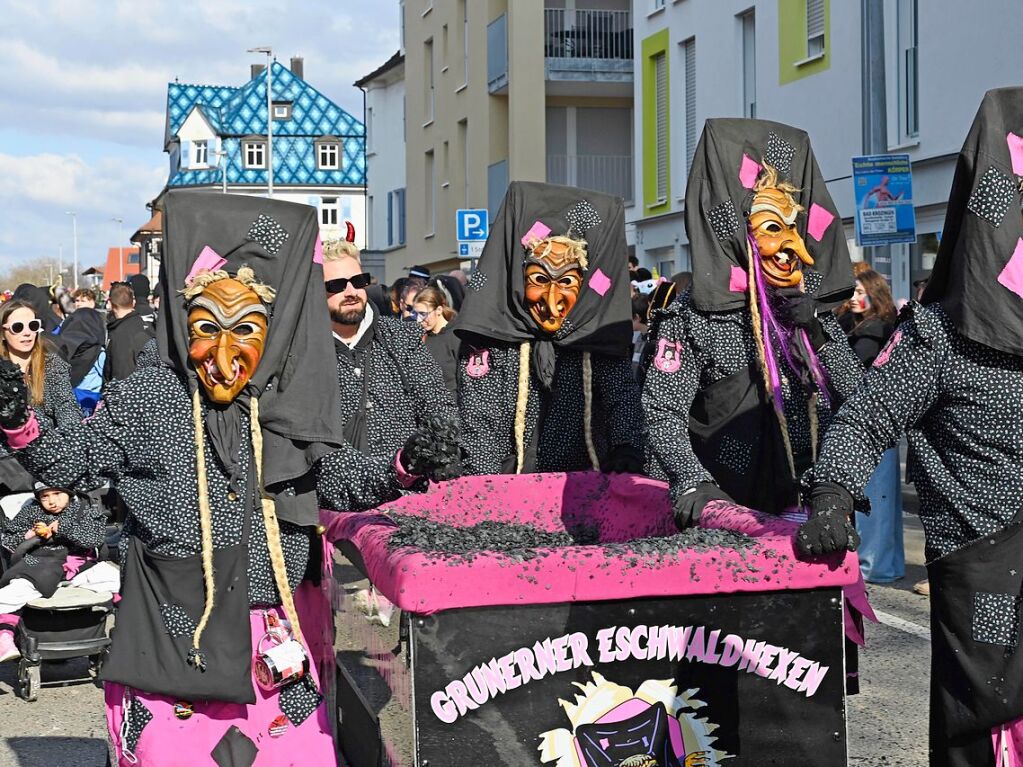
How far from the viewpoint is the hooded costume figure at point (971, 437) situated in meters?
3.56

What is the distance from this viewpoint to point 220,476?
4.06 meters

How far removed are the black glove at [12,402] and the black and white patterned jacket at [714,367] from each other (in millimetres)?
1898

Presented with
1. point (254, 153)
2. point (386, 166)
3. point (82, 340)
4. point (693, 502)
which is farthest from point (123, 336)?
point (254, 153)

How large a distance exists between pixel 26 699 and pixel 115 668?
3.53 m

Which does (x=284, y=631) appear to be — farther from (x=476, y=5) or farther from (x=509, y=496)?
(x=476, y=5)

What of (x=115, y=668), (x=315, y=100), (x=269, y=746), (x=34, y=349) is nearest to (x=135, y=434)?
A: (x=115, y=668)

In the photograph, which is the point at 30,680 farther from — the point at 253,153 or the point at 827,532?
the point at 253,153

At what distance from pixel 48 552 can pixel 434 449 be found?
426 cm

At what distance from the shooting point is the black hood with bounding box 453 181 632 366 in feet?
20.0

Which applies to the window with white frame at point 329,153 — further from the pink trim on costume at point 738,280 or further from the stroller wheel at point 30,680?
the pink trim on costume at point 738,280

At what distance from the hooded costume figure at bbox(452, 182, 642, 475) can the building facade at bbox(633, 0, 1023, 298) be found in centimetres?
835

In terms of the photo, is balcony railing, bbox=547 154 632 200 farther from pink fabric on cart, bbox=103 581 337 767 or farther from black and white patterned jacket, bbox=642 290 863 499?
pink fabric on cart, bbox=103 581 337 767

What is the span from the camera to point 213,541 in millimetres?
4020

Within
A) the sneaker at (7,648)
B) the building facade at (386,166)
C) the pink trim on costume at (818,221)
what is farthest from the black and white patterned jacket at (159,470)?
the building facade at (386,166)
